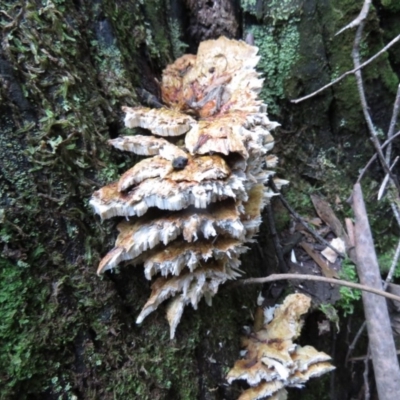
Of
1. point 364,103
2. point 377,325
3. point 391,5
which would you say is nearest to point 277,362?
point 377,325

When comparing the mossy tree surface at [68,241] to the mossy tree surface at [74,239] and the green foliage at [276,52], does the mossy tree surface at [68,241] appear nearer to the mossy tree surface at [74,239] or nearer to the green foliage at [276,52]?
the mossy tree surface at [74,239]

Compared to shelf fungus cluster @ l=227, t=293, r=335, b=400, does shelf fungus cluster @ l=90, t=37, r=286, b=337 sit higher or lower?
higher

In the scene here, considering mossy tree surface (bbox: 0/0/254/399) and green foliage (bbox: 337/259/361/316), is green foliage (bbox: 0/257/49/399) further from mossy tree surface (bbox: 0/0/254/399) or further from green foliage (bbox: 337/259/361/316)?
green foliage (bbox: 337/259/361/316)

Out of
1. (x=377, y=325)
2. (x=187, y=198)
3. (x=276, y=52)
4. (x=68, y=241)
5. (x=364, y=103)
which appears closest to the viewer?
(x=187, y=198)

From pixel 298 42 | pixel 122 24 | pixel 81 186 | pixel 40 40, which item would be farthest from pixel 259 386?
pixel 298 42

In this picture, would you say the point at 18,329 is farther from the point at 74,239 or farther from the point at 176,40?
the point at 176,40

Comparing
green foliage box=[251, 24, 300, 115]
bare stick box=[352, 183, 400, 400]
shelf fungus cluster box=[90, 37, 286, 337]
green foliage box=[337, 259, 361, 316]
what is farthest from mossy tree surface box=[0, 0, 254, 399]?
green foliage box=[251, 24, 300, 115]
